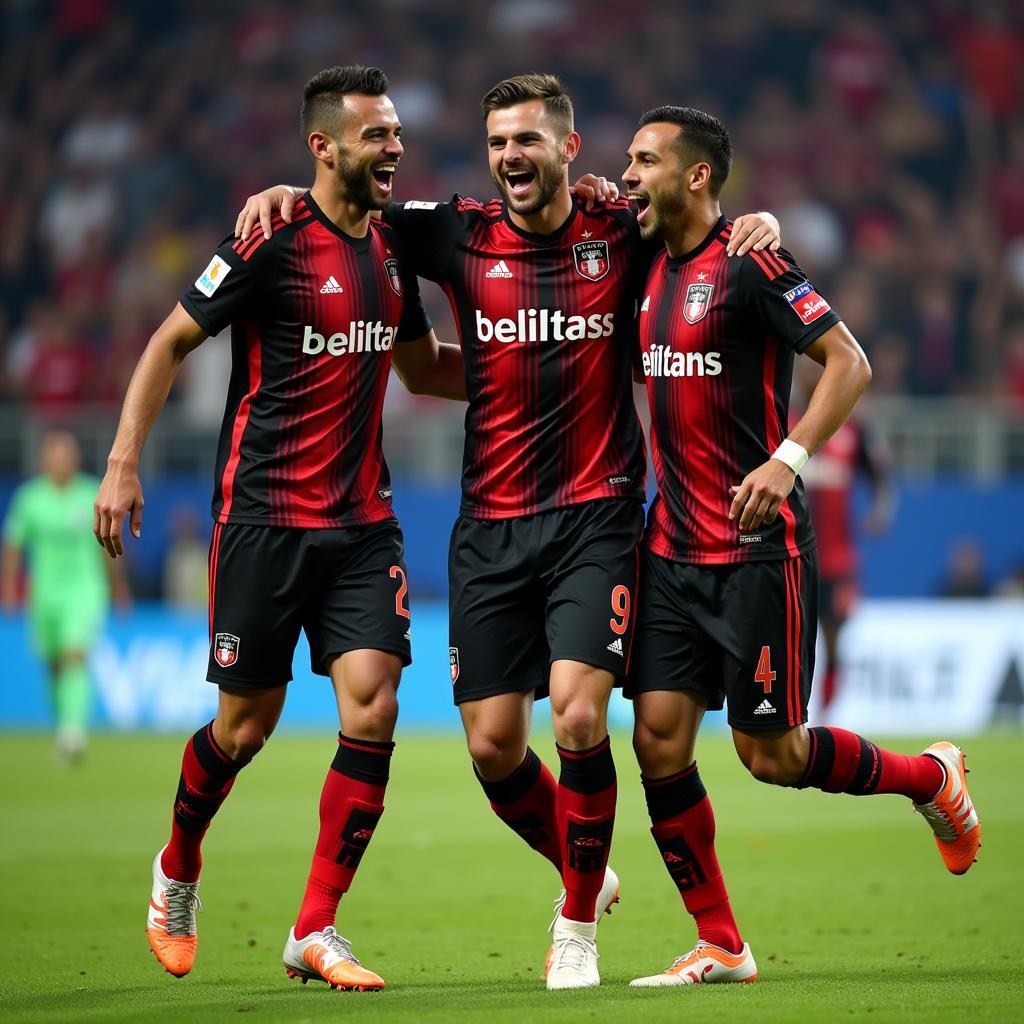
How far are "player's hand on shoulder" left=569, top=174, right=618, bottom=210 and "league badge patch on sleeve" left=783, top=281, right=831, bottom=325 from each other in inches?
29.7

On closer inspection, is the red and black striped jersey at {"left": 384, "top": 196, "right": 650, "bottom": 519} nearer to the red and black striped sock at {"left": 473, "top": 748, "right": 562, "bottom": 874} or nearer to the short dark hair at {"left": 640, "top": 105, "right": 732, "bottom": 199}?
the short dark hair at {"left": 640, "top": 105, "right": 732, "bottom": 199}

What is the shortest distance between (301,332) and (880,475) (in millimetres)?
8106

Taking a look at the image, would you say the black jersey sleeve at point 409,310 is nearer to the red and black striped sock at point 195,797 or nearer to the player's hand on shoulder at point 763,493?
the player's hand on shoulder at point 763,493

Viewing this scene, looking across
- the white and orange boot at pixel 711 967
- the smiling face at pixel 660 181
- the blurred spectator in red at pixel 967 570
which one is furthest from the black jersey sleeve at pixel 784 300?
the blurred spectator in red at pixel 967 570

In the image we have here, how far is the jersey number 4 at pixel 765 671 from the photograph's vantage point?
534 cm

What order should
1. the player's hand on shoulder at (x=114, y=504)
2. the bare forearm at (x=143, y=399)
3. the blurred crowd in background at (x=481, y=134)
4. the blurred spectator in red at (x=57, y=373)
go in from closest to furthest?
the player's hand on shoulder at (x=114, y=504) < the bare forearm at (x=143, y=399) < the blurred spectator in red at (x=57, y=373) < the blurred crowd in background at (x=481, y=134)

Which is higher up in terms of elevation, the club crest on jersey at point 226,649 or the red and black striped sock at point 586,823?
the club crest on jersey at point 226,649

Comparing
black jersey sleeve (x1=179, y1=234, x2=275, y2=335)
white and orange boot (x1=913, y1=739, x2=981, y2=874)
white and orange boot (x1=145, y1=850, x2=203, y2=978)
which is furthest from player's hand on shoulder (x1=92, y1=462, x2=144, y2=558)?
white and orange boot (x1=913, y1=739, x2=981, y2=874)

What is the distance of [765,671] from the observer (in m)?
5.34

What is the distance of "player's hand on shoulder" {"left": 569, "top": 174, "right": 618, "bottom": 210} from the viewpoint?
18.7 ft

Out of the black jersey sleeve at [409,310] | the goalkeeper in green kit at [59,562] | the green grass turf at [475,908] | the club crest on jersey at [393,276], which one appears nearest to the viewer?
the green grass turf at [475,908]

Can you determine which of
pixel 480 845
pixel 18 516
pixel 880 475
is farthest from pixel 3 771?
pixel 880 475

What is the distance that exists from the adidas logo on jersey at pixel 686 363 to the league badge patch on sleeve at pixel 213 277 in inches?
52.6

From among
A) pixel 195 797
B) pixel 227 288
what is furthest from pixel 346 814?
pixel 227 288
